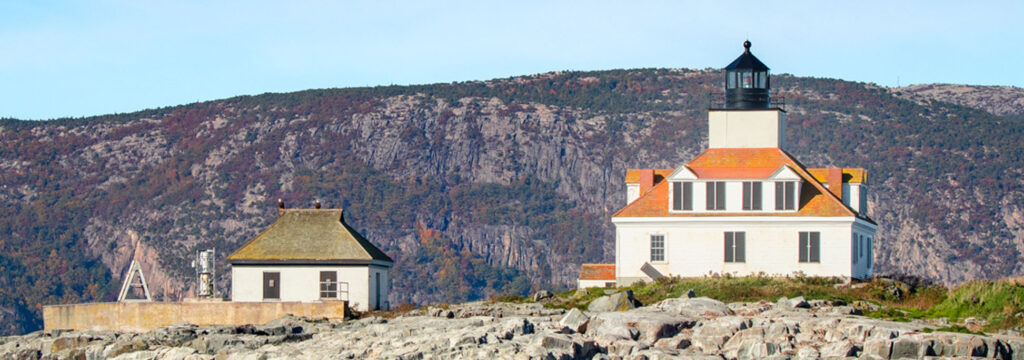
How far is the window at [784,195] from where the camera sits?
4994 centimetres

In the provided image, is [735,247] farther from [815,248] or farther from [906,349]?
[906,349]

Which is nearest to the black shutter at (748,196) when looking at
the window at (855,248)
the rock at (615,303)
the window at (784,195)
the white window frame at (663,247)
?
the window at (784,195)

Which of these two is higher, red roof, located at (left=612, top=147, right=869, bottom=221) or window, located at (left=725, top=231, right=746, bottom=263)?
red roof, located at (left=612, top=147, right=869, bottom=221)

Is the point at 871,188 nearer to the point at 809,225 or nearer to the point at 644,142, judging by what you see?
the point at 644,142

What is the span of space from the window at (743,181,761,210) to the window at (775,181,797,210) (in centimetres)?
58

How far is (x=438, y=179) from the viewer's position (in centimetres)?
18075

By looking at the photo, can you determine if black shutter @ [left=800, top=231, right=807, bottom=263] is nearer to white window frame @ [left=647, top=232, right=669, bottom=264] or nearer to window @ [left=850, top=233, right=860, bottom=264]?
window @ [left=850, top=233, right=860, bottom=264]

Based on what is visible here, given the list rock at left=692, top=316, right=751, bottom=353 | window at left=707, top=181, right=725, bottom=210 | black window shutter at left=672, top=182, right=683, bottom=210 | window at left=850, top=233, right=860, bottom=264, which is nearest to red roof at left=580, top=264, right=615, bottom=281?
black window shutter at left=672, top=182, right=683, bottom=210

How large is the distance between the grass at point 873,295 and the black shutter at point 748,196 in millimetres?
2651

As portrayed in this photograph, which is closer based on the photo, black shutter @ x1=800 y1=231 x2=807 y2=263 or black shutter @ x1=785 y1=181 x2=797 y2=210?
black shutter @ x1=800 y1=231 x2=807 y2=263

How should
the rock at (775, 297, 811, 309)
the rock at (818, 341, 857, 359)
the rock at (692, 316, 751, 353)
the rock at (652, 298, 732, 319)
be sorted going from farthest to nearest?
the rock at (775, 297, 811, 309)
the rock at (652, 298, 732, 319)
the rock at (692, 316, 751, 353)
the rock at (818, 341, 857, 359)

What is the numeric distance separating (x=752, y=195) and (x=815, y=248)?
264 centimetres

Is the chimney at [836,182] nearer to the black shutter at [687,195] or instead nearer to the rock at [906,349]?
the black shutter at [687,195]

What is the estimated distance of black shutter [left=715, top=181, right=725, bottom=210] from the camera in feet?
165
